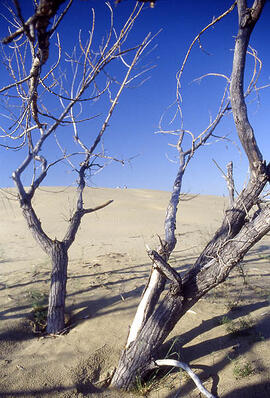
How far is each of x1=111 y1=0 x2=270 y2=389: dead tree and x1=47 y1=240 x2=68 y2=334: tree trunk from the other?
115cm

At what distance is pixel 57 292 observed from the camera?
12.2 feet

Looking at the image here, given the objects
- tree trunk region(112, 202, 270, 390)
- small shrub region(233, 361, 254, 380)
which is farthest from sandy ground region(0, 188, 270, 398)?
tree trunk region(112, 202, 270, 390)

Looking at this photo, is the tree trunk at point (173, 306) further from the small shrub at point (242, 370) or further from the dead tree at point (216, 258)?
the small shrub at point (242, 370)

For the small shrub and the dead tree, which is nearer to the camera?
the dead tree

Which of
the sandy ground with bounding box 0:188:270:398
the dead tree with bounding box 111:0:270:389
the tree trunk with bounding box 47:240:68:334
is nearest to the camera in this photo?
the dead tree with bounding box 111:0:270:389

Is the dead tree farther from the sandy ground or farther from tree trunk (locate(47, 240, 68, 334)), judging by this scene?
tree trunk (locate(47, 240, 68, 334))

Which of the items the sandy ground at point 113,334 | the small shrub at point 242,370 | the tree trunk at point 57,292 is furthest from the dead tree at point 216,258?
the tree trunk at point 57,292

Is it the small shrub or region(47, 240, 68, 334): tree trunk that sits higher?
region(47, 240, 68, 334): tree trunk

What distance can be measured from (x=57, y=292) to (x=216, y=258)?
7.23ft

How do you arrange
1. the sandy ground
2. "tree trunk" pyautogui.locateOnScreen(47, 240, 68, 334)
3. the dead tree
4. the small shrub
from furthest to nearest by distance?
"tree trunk" pyautogui.locateOnScreen(47, 240, 68, 334)
the sandy ground
the small shrub
the dead tree

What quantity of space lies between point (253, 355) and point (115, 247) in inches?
238

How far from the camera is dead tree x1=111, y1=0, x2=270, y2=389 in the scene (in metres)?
2.29

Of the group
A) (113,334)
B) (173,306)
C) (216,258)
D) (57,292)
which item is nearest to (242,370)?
(173,306)

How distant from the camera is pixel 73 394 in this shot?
9.07 feet
